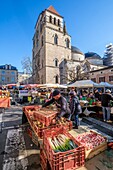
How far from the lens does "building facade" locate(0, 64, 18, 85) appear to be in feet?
181

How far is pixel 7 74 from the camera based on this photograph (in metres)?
56.2

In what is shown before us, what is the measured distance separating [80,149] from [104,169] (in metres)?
0.72

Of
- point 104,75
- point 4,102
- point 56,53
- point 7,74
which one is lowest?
point 4,102

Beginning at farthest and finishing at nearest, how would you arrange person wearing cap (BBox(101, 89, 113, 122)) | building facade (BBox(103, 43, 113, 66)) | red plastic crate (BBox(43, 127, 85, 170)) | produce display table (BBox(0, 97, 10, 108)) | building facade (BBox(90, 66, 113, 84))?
building facade (BBox(103, 43, 113, 66)) < building facade (BBox(90, 66, 113, 84)) < produce display table (BBox(0, 97, 10, 108)) < person wearing cap (BBox(101, 89, 113, 122)) < red plastic crate (BBox(43, 127, 85, 170))

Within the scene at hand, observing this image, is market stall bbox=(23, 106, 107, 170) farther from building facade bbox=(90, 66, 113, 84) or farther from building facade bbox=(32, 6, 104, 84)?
building facade bbox=(32, 6, 104, 84)

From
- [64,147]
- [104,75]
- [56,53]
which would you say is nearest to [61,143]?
[64,147]

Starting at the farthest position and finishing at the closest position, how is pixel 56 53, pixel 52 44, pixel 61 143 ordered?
1. pixel 56 53
2. pixel 52 44
3. pixel 61 143

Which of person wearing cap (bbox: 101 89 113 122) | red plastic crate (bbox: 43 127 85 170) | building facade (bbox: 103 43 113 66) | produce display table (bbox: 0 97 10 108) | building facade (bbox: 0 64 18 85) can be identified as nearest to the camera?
red plastic crate (bbox: 43 127 85 170)

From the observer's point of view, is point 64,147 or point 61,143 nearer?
point 64,147

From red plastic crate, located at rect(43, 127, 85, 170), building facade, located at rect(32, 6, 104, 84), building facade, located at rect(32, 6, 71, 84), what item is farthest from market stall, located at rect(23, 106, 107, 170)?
building facade, located at rect(32, 6, 71, 84)

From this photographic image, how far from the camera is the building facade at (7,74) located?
55219 millimetres

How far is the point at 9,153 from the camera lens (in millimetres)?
3414

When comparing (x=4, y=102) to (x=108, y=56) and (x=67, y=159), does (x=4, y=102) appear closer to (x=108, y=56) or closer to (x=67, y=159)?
(x=67, y=159)

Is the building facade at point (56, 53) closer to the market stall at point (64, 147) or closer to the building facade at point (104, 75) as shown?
the building facade at point (104, 75)
